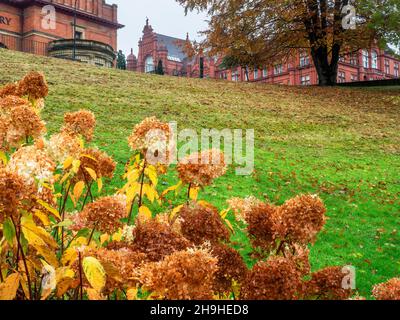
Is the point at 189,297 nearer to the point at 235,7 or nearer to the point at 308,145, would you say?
the point at 308,145

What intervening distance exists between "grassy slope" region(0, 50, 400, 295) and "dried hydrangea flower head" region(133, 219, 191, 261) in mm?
4153

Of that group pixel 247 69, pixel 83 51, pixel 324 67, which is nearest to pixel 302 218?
pixel 324 67

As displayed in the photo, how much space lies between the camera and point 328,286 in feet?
4.90

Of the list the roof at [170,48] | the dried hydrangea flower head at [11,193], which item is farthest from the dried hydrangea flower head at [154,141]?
the roof at [170,48]

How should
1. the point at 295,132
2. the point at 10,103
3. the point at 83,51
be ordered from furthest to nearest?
the point at 83,51
the point at 295,132
the point at 10,103

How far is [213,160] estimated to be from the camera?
1.95m

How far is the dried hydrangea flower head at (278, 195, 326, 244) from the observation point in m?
1.49

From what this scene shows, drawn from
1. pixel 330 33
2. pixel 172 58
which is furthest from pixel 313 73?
pixel 330 33

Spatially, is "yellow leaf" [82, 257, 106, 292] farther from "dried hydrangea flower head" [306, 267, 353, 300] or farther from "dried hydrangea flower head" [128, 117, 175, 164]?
"dried hydrangea flower head" [128, 117, 175, 164]

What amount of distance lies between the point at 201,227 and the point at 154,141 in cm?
62

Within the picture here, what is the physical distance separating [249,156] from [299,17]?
51.8 feet

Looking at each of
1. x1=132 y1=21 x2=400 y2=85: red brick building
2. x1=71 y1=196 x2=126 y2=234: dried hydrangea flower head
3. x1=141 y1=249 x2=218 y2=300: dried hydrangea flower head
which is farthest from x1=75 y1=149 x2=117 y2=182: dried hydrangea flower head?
x1=132 y1=21 x2=400 y2=85: red brick building

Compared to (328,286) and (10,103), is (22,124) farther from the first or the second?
(328,286)

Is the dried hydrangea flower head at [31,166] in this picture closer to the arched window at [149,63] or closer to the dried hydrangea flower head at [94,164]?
the dried hydrangea flower head at [94,164]
